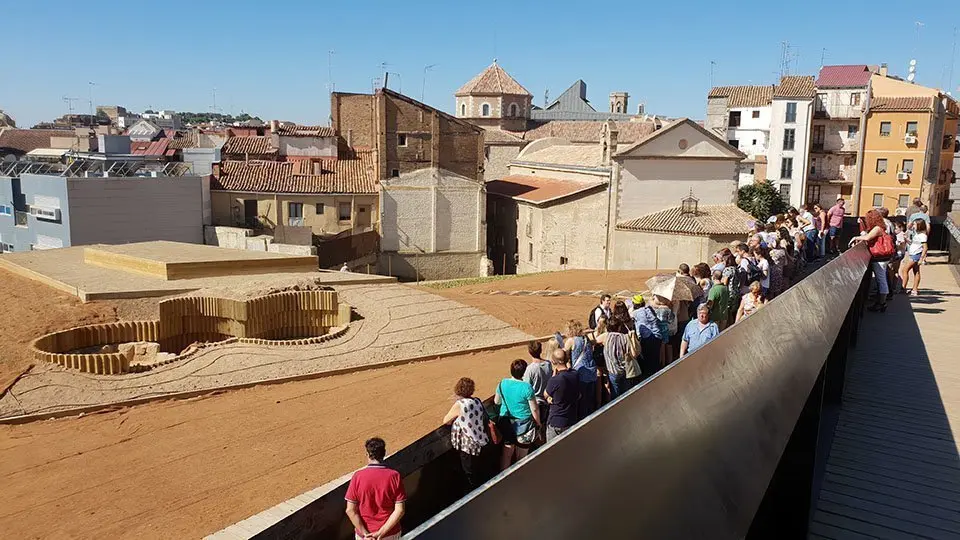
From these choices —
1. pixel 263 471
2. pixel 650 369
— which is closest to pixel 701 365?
pixel 650 369

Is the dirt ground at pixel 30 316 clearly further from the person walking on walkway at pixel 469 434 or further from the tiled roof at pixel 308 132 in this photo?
the tiled roof at pixel 308 132

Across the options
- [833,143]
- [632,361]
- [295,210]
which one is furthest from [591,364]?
[833,143]

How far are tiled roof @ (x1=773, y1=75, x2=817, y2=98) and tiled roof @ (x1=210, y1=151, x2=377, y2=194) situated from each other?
88.9 feet

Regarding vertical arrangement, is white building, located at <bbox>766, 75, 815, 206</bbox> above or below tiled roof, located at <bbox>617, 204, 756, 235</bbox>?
above

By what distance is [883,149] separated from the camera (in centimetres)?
4272

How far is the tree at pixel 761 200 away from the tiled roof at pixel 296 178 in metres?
22.1

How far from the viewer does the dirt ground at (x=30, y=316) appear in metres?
13.6

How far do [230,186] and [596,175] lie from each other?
52.2 ft

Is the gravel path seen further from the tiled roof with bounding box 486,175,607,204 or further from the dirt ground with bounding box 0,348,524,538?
the tiled roof with bounding box 486,175,607,204

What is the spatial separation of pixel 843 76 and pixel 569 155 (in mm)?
24115

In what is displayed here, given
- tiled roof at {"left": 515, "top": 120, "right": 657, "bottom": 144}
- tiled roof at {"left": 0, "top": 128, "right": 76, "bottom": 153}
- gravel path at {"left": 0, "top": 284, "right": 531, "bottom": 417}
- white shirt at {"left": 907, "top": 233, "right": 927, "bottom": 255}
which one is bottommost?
gravel path at {"left": 0, "top": 284, "right": 531, "bottom": 417}

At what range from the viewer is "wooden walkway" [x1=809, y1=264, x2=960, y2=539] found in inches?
253

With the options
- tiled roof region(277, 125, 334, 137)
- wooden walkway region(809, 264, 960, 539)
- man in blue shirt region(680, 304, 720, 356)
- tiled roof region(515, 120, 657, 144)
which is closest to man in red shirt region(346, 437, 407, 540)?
wooden walkway region(809, 264, 960, 539)

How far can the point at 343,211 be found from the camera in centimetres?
3509
